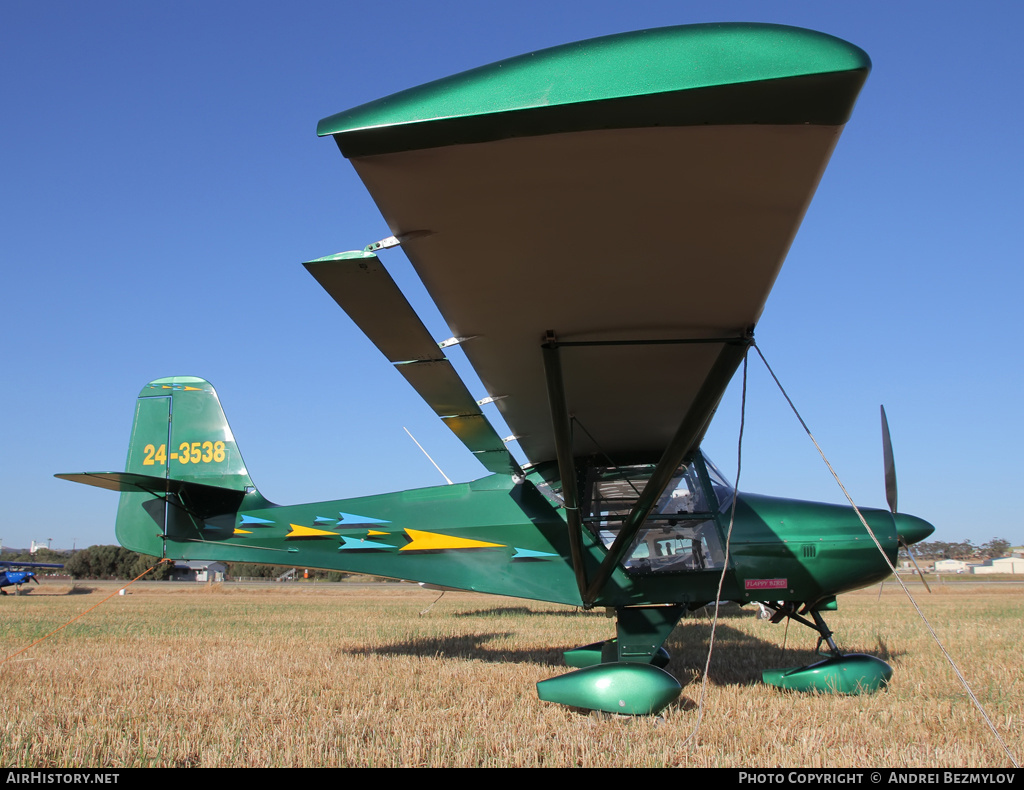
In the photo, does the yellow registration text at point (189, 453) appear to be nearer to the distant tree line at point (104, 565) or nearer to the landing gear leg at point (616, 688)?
the landing gear leg at point (616, 688)

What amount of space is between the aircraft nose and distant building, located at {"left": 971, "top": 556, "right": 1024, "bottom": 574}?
8091 cm

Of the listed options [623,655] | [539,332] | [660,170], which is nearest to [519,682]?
[623,655]

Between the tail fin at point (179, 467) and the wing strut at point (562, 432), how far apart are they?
4188 mm

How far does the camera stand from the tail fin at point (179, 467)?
7594 millimetres

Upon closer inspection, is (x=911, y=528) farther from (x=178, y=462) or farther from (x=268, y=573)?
(x=268, y=573)

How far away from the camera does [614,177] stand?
7.94ft

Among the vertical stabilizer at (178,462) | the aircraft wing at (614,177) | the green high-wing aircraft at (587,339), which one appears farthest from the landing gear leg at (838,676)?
the vertical stabilizer at (178,462)

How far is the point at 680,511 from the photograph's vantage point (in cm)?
602

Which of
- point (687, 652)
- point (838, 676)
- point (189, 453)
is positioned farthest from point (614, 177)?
point (687, 652)
